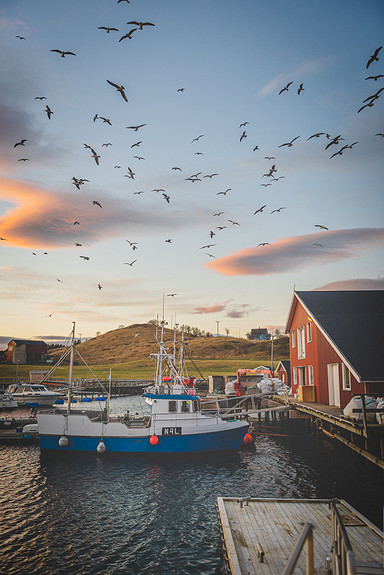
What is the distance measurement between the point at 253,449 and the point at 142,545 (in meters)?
17.6

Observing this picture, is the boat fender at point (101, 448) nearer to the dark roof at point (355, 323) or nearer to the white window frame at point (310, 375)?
the dark roof at point (355, 323)

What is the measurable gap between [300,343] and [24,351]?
350ft

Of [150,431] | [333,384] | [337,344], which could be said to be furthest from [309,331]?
[150,431]

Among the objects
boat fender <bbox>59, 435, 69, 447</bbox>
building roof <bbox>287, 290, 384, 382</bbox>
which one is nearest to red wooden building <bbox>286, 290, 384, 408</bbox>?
building roof <bbox>287, 290, 384, 382</bbox>

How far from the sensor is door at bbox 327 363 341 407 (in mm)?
30609

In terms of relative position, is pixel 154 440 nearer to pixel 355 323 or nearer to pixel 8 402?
pixel 355 323

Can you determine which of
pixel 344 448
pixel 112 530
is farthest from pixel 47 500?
pixel 344 448

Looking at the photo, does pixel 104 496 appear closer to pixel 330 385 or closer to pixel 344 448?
pixel 344 448

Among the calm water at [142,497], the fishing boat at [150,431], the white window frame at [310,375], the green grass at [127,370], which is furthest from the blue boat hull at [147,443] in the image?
the green grass at [127,370]

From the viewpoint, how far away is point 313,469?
23.7 m

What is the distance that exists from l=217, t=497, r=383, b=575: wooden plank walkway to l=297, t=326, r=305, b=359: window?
25.3 meters

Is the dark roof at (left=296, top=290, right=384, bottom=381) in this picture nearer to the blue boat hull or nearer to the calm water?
the calm water

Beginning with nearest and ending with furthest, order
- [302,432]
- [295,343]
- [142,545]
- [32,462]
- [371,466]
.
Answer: [142,545] → [371,466] → [32,462] → [302,432] → [295,343]

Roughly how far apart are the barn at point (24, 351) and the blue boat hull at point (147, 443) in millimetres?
102399
